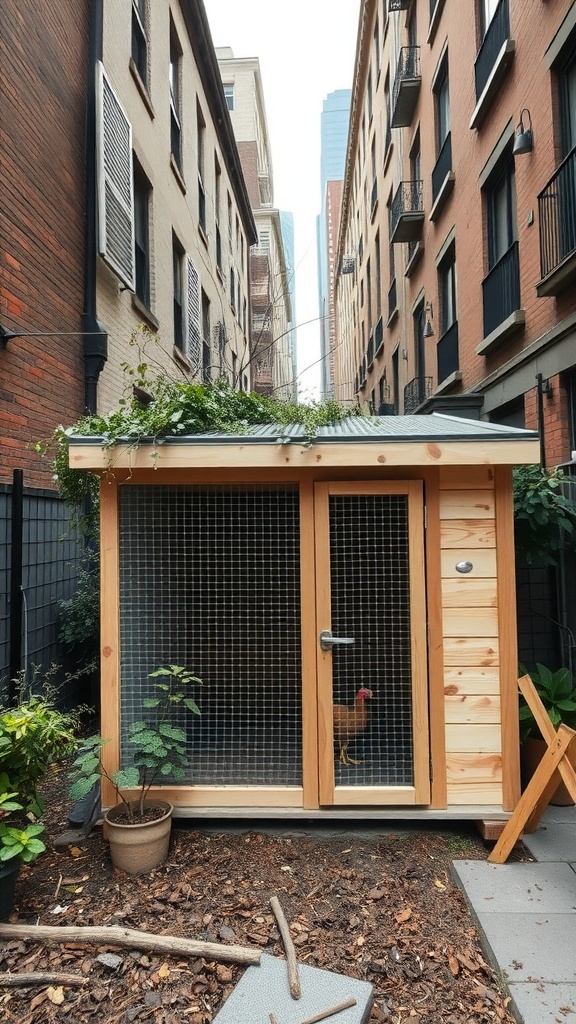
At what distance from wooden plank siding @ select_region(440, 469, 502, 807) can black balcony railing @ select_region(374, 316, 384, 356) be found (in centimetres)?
1686

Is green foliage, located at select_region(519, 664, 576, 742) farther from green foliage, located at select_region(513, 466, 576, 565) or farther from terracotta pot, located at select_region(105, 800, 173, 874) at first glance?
terracotta pot, located at select_region(105, 800, 173, 874)

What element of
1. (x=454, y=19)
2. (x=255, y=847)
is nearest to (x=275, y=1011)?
(x=255, y=847)

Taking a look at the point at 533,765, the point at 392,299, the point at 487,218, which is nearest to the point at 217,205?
the point at 392,299

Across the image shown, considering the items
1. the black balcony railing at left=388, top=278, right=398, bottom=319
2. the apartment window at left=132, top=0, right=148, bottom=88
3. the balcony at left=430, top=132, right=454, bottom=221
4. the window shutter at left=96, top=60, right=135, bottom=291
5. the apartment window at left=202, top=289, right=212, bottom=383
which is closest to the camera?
the window shutter at left=96, top=60, right=135, bottom=291

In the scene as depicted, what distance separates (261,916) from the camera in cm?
275

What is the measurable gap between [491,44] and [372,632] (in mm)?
8953

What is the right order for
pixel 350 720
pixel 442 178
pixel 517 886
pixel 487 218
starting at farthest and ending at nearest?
1. pixel 442 178
2. pixel 487 218
3. pixel 350 720
4. pixel 517 886

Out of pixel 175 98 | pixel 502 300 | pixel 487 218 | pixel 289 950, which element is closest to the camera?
pixel 289 950

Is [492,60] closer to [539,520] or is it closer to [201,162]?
[201,162]

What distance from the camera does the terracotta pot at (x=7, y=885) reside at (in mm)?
2691

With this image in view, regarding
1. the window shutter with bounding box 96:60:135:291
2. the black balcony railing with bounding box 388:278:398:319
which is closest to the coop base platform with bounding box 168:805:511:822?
the window shutter with bounding box 96:60:135:291

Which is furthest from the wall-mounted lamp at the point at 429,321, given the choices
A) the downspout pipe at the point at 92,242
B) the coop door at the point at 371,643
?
the coop door at the point at 371,643

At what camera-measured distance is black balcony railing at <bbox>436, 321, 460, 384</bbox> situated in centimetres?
1073

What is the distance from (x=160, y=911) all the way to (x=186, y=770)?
33.8 inches
